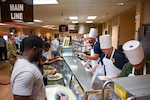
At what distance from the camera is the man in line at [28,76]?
1342 mm

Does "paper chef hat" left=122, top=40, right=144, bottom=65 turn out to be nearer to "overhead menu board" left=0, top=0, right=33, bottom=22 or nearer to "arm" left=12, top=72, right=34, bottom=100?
"arm" left=12, top=72, right=34, bottom=100

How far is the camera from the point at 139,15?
545 cm

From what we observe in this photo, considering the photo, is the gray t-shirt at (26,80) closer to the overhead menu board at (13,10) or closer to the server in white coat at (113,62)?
the server in white coat at (113,62)

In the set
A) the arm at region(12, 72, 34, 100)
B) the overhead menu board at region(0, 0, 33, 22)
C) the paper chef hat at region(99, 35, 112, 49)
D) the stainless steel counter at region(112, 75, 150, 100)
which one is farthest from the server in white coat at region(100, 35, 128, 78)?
the overhead menu board at region(0, 0, 33, 22)

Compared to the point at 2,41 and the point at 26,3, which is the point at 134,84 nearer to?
the point at 26,3

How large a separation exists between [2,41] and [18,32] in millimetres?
11668

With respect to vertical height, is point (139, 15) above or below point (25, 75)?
above

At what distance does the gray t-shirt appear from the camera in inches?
52.7

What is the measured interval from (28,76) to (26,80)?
0.12 feet

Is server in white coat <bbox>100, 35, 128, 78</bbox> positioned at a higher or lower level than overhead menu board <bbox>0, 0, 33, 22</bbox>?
lower

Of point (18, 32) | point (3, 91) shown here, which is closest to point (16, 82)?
point (3, 91)

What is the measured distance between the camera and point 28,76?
1353 millimetres

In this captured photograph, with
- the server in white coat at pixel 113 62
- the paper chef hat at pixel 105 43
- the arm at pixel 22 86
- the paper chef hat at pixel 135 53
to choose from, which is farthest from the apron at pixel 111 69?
the arm at pixel 22 86

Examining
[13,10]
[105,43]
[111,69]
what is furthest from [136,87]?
[13,10]
